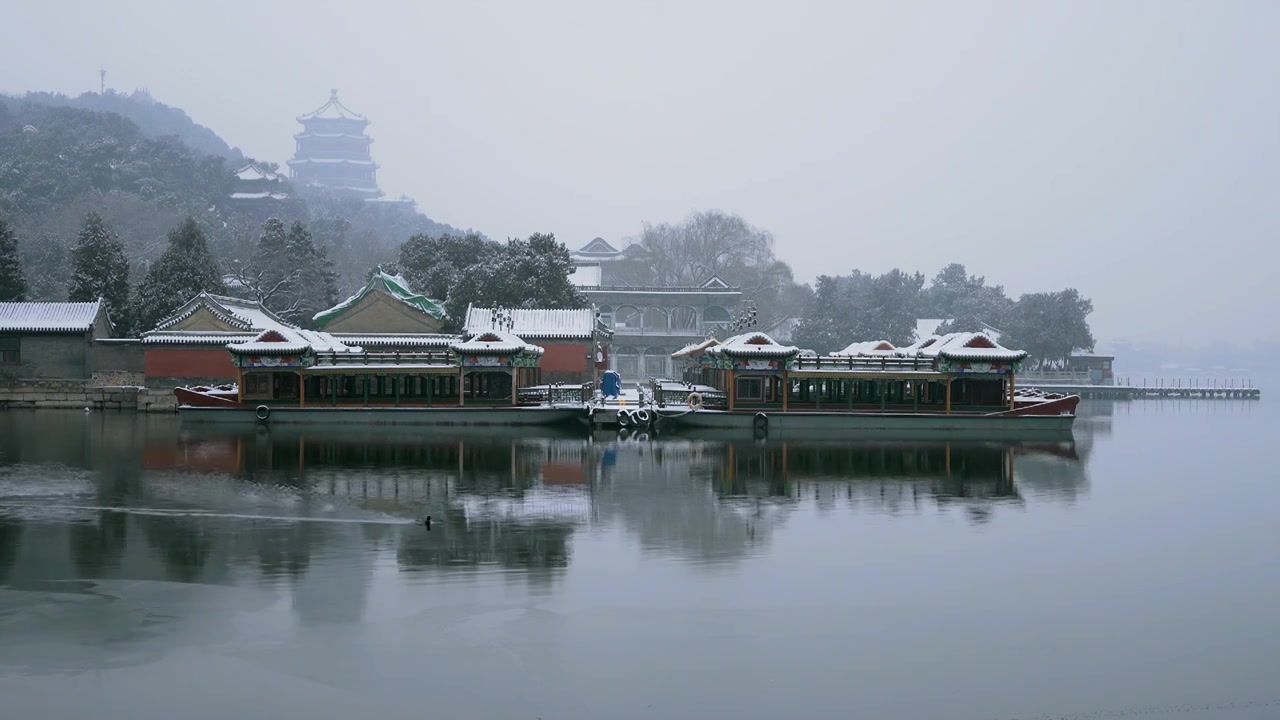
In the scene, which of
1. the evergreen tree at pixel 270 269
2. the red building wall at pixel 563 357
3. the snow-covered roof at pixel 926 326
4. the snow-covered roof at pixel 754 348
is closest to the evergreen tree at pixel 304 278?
the evergreen tree at pixel 270 269

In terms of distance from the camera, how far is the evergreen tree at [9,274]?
41.4 metres

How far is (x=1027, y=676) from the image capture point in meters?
9.57

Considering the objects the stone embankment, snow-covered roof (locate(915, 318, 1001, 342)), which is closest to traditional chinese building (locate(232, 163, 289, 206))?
snow-covered roof (locate(915, 318, 1001, 342))

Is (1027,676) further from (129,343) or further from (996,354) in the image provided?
(129,343)

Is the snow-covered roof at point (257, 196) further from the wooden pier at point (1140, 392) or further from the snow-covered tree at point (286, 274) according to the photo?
the wooden pier at point (1140, 392)

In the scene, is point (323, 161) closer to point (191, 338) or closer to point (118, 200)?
point (118, 200)

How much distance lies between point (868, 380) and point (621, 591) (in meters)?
22.2

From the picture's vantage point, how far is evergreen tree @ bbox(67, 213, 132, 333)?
141 feet

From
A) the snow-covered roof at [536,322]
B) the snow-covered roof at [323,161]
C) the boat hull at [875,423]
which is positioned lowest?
the boat hull at [875,423]

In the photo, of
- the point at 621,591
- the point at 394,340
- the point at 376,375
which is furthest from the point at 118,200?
the point at 621,591

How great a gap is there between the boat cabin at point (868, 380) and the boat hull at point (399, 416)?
4.61 meters

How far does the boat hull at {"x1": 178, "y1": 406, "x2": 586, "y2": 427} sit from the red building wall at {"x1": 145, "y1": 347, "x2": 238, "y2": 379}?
19.7 feet

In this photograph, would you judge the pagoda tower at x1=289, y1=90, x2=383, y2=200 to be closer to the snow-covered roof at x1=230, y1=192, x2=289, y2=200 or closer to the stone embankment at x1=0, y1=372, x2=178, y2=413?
the snow-covered roof at x1=230, y1=192, x2=289, y2=200

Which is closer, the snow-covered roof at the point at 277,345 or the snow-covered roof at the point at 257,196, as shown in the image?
the snow-covered roof at the point at 277,345
